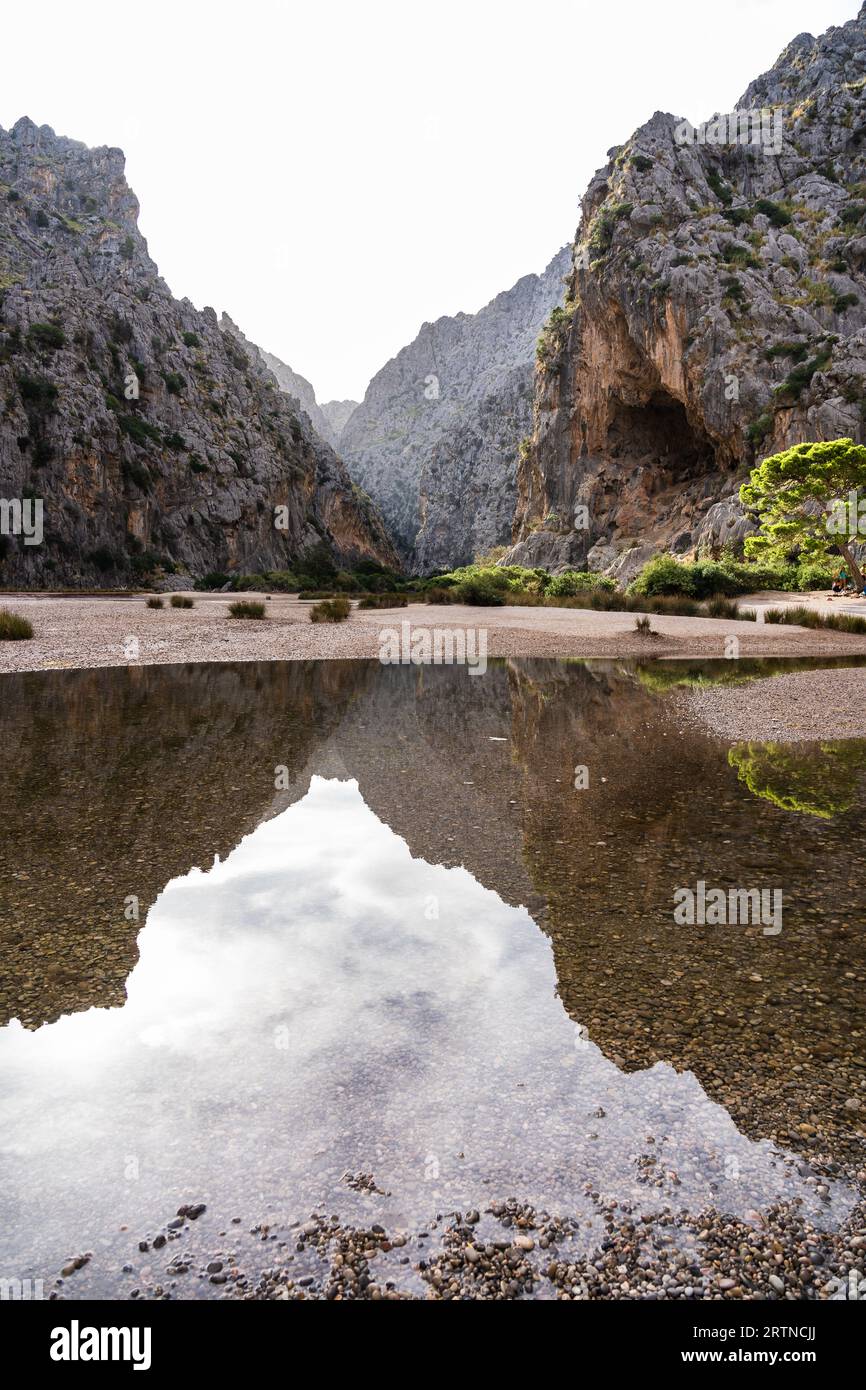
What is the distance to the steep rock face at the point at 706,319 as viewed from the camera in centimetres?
5322

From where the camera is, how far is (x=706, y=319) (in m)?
55.3

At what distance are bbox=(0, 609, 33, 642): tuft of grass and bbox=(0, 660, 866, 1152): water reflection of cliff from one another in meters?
8.55

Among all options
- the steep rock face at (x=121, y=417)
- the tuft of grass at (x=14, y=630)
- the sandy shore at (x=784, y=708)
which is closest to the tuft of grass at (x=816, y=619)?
the sandy shore at (x=784, y=708)

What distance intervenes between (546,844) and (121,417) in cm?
7871

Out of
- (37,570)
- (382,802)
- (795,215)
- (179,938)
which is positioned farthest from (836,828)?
(795,215)

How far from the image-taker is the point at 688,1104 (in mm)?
2715

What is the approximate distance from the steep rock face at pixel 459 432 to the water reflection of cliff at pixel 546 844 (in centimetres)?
12419

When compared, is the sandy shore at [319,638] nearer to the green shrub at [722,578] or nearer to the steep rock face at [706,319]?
the green shrub at [722,578]

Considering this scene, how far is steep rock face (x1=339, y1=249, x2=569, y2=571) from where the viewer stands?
138875 mm

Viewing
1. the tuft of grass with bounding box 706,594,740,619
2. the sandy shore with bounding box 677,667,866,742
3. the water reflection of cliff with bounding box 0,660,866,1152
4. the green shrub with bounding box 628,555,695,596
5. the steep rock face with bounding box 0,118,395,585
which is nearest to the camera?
the water reflection of cliff with bounding box 0,660,866,1152

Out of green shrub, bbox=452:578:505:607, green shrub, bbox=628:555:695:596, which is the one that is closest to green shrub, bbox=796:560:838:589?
green shrub, bbox=628:555:695:596

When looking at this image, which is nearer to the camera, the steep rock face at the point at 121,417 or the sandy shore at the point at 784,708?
the sandy shore at the point at 784,708

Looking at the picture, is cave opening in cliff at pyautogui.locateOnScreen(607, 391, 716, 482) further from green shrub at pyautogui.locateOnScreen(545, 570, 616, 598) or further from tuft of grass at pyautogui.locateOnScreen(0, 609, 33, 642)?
tuft of grass at pyautogui.locateOnScreen(0, 609, 33, 642)

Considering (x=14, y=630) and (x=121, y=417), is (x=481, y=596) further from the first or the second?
(x=121, y=417)
